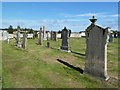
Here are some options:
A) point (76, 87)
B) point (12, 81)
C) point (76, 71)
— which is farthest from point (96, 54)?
point (12, 81)

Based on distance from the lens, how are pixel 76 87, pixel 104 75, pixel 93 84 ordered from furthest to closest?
1. pixel 104 75
2. pixel 93 84
3. pixel 76 87

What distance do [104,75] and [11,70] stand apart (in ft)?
18.0

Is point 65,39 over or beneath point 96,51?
over

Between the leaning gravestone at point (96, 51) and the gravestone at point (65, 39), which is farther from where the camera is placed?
the gravestone at point (65, 39)

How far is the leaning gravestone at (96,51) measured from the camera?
1232 centimetres

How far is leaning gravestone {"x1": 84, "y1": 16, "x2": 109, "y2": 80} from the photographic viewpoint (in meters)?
12.3

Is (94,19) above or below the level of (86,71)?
above

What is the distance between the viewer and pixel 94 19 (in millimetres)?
12945

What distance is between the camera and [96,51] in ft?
41.8

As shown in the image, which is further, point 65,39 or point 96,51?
point 65,39

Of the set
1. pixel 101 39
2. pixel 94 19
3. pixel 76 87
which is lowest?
pixel 76 87

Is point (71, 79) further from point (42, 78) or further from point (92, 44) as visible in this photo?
point (92, 44)

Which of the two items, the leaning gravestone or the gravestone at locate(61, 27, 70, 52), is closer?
the leaning gravestone

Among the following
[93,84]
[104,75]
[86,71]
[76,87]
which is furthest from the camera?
[86,71]
